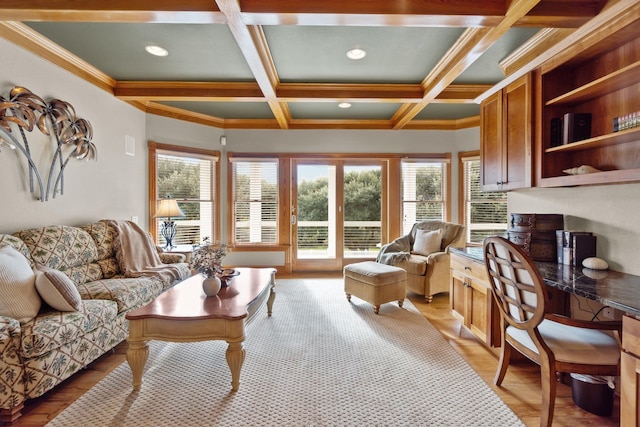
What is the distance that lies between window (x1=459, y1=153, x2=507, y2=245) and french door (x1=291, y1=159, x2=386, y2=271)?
138cm

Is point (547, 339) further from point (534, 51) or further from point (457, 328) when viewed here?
point (534, 51)

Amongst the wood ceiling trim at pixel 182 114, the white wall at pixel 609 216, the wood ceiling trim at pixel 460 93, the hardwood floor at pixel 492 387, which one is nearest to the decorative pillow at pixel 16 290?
the hardwood floor at pixel 492 387

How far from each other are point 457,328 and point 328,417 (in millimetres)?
1818

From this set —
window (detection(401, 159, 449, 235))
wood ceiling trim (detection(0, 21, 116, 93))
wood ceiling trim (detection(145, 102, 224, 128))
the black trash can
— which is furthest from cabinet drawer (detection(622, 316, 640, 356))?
wood ceiling trim (detection(145, 102, 224, 128))

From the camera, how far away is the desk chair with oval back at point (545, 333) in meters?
1.48

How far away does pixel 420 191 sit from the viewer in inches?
206

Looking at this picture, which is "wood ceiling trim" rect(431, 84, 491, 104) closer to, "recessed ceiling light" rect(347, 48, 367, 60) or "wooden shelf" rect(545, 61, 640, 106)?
"recessed ceiling light" rect(347, 48, 367, 60)

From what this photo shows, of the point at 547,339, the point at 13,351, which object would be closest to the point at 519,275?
the point at 547,339

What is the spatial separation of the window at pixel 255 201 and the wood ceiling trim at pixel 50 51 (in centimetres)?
221

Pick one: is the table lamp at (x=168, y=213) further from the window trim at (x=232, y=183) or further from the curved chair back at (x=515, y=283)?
the curved chair back at (x=515, y=283)

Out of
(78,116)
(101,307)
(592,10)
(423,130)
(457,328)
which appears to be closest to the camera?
(592,10)

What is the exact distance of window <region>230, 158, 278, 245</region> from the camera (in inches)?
204

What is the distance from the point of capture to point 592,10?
6.48 feet

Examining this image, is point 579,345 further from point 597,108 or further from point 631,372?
point 597,108
